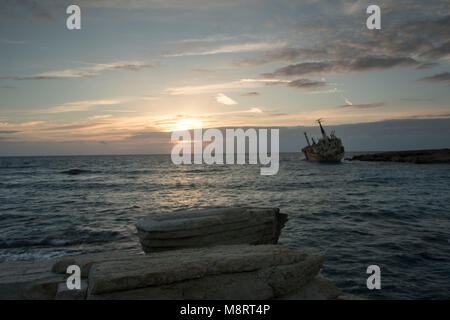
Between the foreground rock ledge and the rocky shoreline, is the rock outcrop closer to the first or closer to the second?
the rocky shoreline

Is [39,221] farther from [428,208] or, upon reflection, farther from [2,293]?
[428,208]

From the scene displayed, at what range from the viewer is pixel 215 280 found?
4602 mm

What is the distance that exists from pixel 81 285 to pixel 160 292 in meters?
1.78

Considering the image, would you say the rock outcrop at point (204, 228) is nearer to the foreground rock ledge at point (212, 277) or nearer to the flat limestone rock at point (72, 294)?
the foreground rock ledge at point (212, 277)

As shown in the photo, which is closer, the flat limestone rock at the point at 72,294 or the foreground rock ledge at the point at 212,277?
the foreground rock ledge at the point at 212,277

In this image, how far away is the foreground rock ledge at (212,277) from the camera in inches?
172

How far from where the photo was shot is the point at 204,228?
6836 millimetres

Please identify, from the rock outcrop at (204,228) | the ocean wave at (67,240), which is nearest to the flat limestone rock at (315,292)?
the rock outcrop at (204,228)

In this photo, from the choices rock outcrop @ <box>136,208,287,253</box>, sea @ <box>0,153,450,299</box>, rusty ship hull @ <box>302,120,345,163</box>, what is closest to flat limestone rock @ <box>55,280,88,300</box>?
rock outcrop @ <box>136,208,287,253</box>

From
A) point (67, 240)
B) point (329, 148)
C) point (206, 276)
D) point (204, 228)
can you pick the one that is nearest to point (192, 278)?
point (206, 276)

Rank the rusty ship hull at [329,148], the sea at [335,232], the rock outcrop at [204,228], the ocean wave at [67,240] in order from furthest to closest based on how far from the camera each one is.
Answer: the rusty ship hull at [329,148] < the ocean wave at [67,240] < the sea at [335,232] < the rock outcrop at [204,228]

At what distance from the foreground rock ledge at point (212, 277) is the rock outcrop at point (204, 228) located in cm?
121

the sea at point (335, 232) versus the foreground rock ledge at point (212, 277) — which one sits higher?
the foreground rock ledge at point (212, 277)
